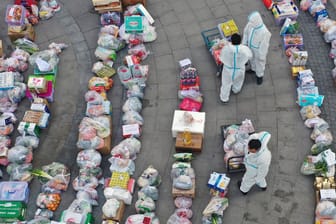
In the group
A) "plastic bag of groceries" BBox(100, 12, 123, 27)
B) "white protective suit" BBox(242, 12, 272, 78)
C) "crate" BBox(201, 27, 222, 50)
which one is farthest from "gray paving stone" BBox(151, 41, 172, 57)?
"white protective suit" BBox(242, 12, 272, 78)

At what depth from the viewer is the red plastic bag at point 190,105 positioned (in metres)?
11.4

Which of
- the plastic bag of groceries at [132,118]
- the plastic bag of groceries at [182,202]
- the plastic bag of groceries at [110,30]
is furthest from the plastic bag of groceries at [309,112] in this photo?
the plastic bag of groceries at [110,30]

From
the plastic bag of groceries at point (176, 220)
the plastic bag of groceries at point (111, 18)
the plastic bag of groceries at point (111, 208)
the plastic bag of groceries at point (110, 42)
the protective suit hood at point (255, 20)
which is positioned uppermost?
the plastic bag of groceries at point (111, 18)

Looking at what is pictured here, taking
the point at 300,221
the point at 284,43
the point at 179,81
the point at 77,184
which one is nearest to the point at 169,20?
the point at 179,81

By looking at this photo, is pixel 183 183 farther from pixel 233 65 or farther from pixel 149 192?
pixel 233 65

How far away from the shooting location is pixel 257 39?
1079 centimetres

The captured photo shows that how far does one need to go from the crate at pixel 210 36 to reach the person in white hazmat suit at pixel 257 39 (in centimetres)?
148

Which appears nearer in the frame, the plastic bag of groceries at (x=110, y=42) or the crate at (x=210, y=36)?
the crate at (x=210, y=36)

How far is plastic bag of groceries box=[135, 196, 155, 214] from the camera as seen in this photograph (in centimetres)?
994

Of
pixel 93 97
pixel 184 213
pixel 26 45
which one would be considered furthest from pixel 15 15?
pixel 184 213

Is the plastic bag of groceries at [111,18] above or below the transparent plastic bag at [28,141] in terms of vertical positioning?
above

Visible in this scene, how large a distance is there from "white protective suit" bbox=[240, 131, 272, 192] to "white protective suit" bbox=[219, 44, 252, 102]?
2174mm

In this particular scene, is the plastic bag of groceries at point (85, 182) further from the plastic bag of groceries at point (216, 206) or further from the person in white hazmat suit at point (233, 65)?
A: the person in white hazmat suit at point (233, 65)

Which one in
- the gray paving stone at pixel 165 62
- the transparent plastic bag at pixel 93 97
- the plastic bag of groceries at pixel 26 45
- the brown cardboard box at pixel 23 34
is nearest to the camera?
the transparent plastic bag at pixel 93 97
